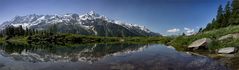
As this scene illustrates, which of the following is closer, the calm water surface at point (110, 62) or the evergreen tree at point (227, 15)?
the calm water surface at point (110, 62)

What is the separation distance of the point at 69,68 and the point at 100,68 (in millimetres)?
3567

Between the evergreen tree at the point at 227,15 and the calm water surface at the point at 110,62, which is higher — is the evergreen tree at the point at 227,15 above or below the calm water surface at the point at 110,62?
above

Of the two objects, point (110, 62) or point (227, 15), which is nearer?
point (110, 62)

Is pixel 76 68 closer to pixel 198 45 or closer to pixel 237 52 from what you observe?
pixel 237 52

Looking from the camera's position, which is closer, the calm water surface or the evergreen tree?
the calm water surface

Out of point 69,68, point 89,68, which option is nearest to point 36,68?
point 69,68

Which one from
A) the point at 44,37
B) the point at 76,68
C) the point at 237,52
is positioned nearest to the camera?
the point at 76,68

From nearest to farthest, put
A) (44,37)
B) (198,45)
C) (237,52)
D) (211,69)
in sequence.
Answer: (211,69) < (237,52) < (198,45) < (44,37)

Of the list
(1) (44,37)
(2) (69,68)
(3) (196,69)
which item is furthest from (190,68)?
(1) (44,37)

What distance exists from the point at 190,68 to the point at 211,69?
217 centimetres

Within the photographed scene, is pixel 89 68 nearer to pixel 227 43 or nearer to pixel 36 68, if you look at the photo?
pixel 36 68

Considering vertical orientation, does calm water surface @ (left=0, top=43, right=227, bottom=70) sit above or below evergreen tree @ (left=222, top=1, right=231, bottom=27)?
below

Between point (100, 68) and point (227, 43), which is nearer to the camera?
point (100, 68)

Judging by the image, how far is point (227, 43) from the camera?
48.0 m
